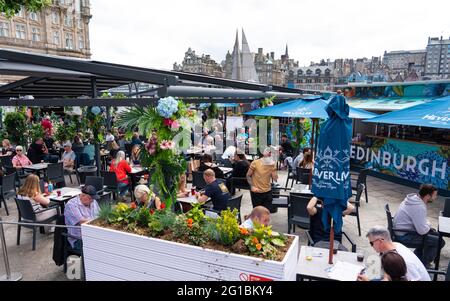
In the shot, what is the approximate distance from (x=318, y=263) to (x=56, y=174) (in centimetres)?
743

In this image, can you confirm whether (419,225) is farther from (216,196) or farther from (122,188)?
(122,188)

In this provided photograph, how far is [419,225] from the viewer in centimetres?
454

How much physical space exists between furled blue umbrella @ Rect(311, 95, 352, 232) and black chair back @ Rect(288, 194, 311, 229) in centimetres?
180

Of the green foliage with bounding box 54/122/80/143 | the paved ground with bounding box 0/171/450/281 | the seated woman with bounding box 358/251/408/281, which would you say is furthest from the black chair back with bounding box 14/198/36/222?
the green foliage with bounding box 54/122/80/143

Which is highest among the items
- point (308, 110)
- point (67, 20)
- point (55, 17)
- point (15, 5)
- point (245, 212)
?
point (67, 20)

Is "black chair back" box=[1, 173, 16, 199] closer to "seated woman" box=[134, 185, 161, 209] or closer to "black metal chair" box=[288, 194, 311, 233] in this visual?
"seated woman" box=[134, 185, 161, 209]

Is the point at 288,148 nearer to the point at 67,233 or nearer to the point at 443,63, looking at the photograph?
the point at 67,233

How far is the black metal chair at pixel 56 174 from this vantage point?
8305mm

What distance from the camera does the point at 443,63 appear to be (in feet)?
465

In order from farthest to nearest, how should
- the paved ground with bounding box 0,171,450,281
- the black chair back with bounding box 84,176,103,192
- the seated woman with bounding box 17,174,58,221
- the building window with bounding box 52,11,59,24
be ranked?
the building window with bounding box 52,11,59,24 < the black chair back with bounding box 84,176,103,192 < the seated woman with bounding box 17,174,58,221 < the paved ground with bounding box 0,171,450,281

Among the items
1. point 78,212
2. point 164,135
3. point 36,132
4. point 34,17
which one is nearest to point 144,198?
point 78,212

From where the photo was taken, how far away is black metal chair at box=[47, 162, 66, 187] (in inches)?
327
